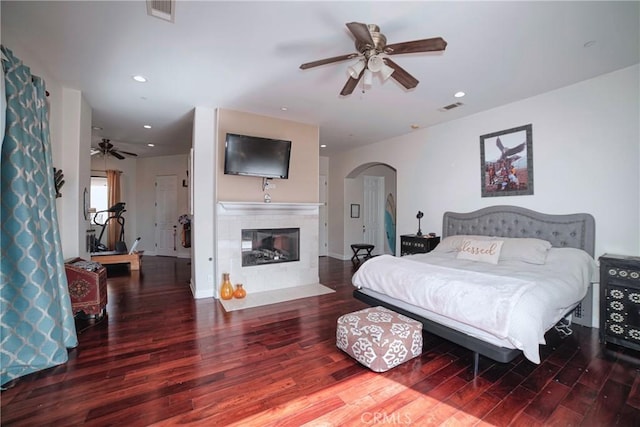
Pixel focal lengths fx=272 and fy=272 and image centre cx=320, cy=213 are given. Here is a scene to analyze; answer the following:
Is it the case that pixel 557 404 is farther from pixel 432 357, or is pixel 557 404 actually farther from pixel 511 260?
pixel 511 260

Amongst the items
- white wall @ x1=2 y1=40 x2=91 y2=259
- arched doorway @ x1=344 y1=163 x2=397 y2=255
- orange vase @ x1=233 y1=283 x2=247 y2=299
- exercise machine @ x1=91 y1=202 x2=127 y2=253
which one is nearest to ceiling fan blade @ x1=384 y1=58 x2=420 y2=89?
orange vase @ x1=233 y1=283 x2=247 y2=299

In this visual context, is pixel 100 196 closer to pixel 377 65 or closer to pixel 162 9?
pixel 162 9

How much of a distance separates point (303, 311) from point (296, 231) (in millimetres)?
1582

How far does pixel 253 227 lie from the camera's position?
4.45m

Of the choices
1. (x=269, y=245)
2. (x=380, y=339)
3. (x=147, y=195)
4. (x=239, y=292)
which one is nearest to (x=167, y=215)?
(x=147, y=195)

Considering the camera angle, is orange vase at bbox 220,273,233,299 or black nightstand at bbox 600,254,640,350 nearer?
black nightstand at bbox 600,254,640,350

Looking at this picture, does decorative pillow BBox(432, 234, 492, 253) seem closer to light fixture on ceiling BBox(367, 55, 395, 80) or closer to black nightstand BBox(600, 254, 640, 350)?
black nightstand BBox(600, 254, 640, 350)

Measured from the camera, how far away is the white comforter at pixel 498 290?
1952mm

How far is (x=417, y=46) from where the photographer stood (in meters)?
2.06

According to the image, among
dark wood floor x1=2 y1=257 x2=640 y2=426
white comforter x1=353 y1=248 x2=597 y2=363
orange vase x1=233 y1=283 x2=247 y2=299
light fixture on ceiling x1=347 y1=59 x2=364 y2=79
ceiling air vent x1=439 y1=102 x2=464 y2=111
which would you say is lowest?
dark wood floor x1=2 y1=257 x2=640 y2=426

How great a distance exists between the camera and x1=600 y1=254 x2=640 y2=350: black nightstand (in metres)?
2.56

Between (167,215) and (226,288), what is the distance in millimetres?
5008

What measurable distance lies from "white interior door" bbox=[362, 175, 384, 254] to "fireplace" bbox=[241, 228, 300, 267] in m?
3.36

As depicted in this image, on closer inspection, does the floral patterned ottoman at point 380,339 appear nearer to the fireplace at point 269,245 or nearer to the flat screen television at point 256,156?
the fireplace at point 269,245
